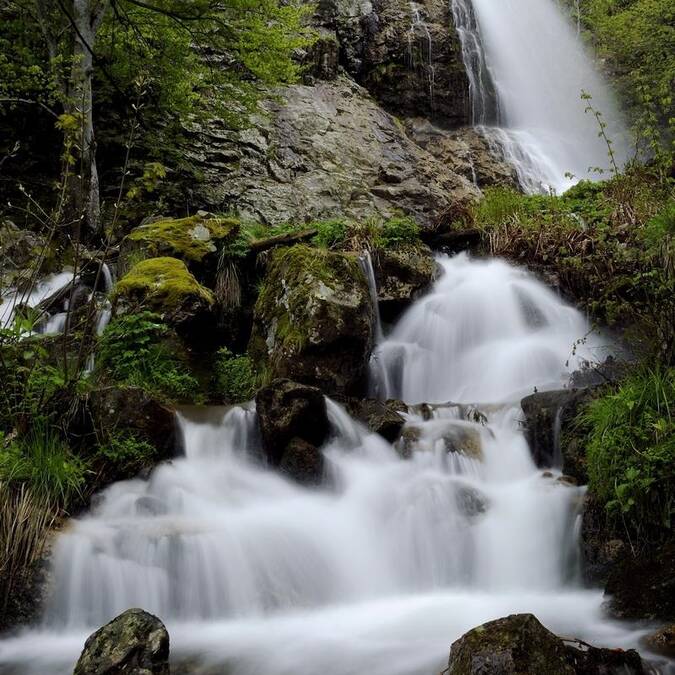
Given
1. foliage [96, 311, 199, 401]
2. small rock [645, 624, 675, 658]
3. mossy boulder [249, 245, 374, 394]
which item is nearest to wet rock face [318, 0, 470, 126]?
mossy boulder [249, 245, 374, 394]

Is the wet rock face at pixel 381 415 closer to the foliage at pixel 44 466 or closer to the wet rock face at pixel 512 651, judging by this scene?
the foliage at pixel 44 466

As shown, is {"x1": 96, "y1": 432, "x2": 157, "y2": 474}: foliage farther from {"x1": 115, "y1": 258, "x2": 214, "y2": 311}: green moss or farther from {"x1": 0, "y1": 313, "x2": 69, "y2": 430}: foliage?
{"x1": 115, "y1": 258, "x2": 214, "y2": 311}: green moss

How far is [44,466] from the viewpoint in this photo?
449cm

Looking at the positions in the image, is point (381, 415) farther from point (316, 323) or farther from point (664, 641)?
point (664, 641)

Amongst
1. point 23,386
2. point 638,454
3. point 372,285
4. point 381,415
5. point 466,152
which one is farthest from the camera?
point 466,152

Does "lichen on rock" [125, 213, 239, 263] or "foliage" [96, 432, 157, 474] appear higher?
"lichen on rock" [125, 213, 239, 263]

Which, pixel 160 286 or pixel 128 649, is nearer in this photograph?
pixel 128 649

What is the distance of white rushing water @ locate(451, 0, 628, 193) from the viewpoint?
16.6 meters

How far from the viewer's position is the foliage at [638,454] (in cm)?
407

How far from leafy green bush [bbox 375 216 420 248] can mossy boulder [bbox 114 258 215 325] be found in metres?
2.94

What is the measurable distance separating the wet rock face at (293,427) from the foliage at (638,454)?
2.33 meters

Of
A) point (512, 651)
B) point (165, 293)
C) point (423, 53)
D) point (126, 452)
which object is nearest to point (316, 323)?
point (165, 293)

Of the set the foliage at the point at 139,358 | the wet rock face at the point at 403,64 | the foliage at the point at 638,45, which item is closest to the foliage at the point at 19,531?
the foliage at the point at 139,358

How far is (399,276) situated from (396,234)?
0.75m
